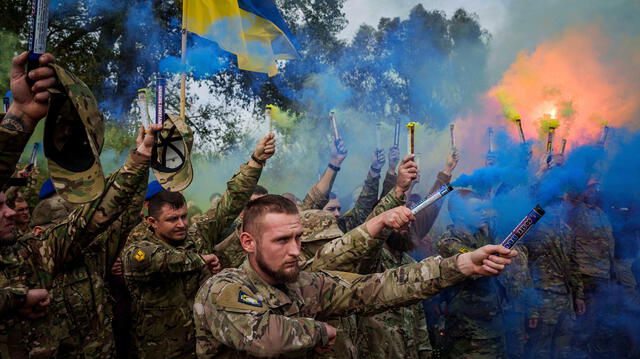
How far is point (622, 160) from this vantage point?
823 cm

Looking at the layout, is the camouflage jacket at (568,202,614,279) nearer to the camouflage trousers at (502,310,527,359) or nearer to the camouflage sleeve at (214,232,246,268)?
the camouflage trousers at (502,310,527,359)

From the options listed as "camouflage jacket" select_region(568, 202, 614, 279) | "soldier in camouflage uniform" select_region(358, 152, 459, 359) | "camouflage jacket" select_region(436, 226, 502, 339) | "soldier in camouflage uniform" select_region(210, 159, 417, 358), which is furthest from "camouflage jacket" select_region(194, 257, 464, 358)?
"camouflage jacket" select_region(568, 202, 614, 279)

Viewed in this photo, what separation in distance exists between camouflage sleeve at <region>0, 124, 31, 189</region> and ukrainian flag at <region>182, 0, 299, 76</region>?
312 centimetres

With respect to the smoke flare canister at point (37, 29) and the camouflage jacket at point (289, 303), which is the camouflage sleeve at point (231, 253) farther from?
the smoke flare canister at point (37, 29)

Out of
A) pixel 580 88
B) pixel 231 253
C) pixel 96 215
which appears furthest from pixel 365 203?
pixel 580 88

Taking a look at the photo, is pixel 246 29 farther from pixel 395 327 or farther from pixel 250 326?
pixel 250 326

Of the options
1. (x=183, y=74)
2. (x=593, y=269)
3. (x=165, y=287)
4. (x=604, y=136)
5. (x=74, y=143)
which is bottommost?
(x=593, y=269)

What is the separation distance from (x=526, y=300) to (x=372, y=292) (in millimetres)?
5168

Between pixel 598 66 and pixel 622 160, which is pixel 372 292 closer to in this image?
pixel 622 160

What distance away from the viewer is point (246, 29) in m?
5.96

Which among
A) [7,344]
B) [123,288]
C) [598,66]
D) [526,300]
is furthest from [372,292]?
[598,66]

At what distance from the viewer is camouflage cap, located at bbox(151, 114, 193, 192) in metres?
3.55

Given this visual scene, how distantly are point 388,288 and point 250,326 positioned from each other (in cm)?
93

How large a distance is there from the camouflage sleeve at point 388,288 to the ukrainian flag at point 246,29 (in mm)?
3248
